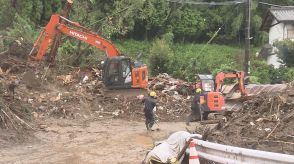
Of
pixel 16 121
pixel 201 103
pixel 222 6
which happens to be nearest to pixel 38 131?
pixel 16 121

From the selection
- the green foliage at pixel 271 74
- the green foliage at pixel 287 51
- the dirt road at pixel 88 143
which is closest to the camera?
the dirt road at pixel 88 143

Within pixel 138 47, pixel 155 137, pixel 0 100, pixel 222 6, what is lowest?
pixel 155 137

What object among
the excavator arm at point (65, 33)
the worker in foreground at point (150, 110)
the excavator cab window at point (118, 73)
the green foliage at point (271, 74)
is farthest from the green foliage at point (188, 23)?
the worker in foreground at point (150, 110)

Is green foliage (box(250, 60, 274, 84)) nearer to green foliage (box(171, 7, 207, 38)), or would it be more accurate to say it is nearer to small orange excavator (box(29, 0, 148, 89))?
green foliage (box(171, 7, 207, 38))

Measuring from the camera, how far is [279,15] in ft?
161

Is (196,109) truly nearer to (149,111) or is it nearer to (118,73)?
(149,111)

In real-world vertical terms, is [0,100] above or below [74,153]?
above

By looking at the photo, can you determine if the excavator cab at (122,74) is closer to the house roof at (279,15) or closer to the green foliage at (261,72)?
the green foliage at (261,72)

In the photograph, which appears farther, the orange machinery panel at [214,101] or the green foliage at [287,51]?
the green foliage at [287,51]

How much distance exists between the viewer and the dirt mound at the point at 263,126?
8875 millimetres

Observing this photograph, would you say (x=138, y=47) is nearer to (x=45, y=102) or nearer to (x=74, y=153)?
(x=45, y=102)

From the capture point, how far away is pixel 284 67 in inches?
1578

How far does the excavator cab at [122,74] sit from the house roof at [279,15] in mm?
28180

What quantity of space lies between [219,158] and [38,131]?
9.34m
